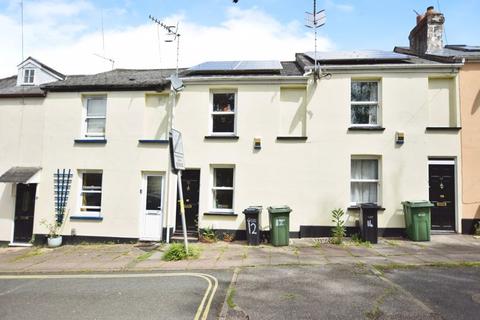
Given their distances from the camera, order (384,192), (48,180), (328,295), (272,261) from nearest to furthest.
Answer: (328,295), (272,261), (384,192), (48,180)

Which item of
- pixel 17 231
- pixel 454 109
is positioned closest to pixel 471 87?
pixel 454 109

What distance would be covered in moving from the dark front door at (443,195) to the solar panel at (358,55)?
14.3 ft

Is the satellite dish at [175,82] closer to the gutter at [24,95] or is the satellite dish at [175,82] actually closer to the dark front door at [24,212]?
the gutter at [24,95]

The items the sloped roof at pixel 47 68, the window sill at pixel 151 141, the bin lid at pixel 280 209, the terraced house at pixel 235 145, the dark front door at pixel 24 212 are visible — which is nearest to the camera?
the bin lid at pixel 280 209

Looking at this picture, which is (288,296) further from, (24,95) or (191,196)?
(24,95)

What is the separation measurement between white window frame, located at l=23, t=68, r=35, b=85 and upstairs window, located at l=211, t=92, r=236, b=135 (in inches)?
336

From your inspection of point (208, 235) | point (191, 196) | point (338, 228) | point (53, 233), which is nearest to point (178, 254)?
point (208, 235)

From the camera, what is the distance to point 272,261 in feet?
27.1

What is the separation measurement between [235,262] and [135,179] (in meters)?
5.47

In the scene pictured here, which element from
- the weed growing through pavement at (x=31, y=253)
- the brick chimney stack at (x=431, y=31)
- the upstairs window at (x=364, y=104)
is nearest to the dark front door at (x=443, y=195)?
the upstairs window at (x=364, y=104)

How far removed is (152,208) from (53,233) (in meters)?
3.73

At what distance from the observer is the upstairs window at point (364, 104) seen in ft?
37.8

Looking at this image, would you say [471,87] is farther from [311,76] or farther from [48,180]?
[48,180]

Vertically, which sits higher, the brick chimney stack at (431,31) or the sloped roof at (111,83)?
the brick chimney stack at (431,31)
